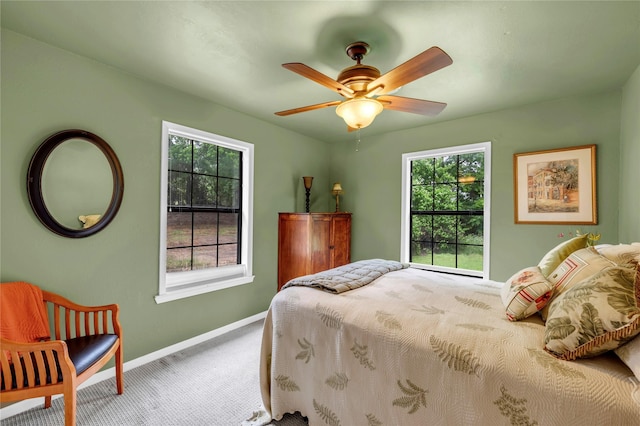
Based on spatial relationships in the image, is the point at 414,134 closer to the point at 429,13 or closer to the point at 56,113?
the point at 429,13

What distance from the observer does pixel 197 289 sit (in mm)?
2846

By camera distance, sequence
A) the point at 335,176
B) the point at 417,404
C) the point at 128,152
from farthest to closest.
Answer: the point at 335,176 < the point at 128,152 < the point at 417,404

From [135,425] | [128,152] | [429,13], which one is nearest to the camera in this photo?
[429,13]

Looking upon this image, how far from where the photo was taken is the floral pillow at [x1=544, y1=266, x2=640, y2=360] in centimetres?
97

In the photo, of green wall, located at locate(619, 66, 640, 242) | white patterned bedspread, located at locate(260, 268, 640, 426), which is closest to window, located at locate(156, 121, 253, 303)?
white patterned bedspread, located at locate(260, 268, 640, 426)

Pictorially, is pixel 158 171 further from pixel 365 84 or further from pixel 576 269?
pixel 576 269

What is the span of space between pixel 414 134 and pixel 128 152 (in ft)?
10.7

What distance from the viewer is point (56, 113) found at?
6.65ft

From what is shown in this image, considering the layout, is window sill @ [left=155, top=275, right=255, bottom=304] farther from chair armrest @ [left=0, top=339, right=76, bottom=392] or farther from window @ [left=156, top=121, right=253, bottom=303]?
chair armrest @ [left=0, top=339, right=76, bottom=392]

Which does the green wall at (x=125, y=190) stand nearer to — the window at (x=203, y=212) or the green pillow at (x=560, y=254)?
the window at (x=203, y=212)

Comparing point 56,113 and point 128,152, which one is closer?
point 56,113

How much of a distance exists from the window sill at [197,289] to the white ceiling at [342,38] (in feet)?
6.57

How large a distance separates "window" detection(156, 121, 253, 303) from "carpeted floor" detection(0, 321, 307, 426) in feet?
2.16

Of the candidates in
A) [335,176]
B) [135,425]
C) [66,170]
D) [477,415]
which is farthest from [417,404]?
[335,176]
